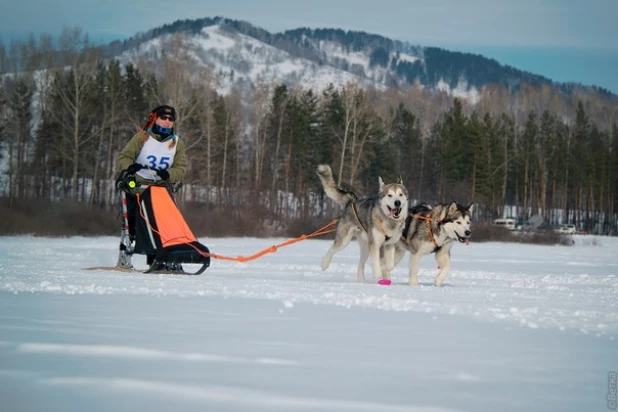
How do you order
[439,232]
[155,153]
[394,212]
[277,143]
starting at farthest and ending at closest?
[277,143]
[439,232]
[394,212]
[155,153]

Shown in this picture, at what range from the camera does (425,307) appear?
428 centimetres

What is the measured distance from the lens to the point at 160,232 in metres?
6.74

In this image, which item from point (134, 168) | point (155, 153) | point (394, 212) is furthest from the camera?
point (394, 212)

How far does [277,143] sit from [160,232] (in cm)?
3647

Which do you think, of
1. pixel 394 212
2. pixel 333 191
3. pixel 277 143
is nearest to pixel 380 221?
pixel 394 212

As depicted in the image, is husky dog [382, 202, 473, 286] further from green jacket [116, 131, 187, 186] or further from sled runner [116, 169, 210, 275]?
green jacket [116, 131, 187, 186]

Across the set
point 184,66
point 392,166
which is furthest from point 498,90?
point 184,66

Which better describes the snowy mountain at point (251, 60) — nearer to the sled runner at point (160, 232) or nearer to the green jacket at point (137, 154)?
the green jacket at point (137, 154)

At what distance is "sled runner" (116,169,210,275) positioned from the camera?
22.1 feet

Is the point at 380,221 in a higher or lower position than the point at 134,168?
lower

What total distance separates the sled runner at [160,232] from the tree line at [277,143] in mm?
18444

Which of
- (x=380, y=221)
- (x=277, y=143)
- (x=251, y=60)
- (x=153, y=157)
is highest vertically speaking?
(x=251, y=60)

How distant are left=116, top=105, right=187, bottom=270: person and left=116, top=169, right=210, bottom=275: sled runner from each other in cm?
7

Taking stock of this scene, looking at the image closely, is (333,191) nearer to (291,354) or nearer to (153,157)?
(153,157)
